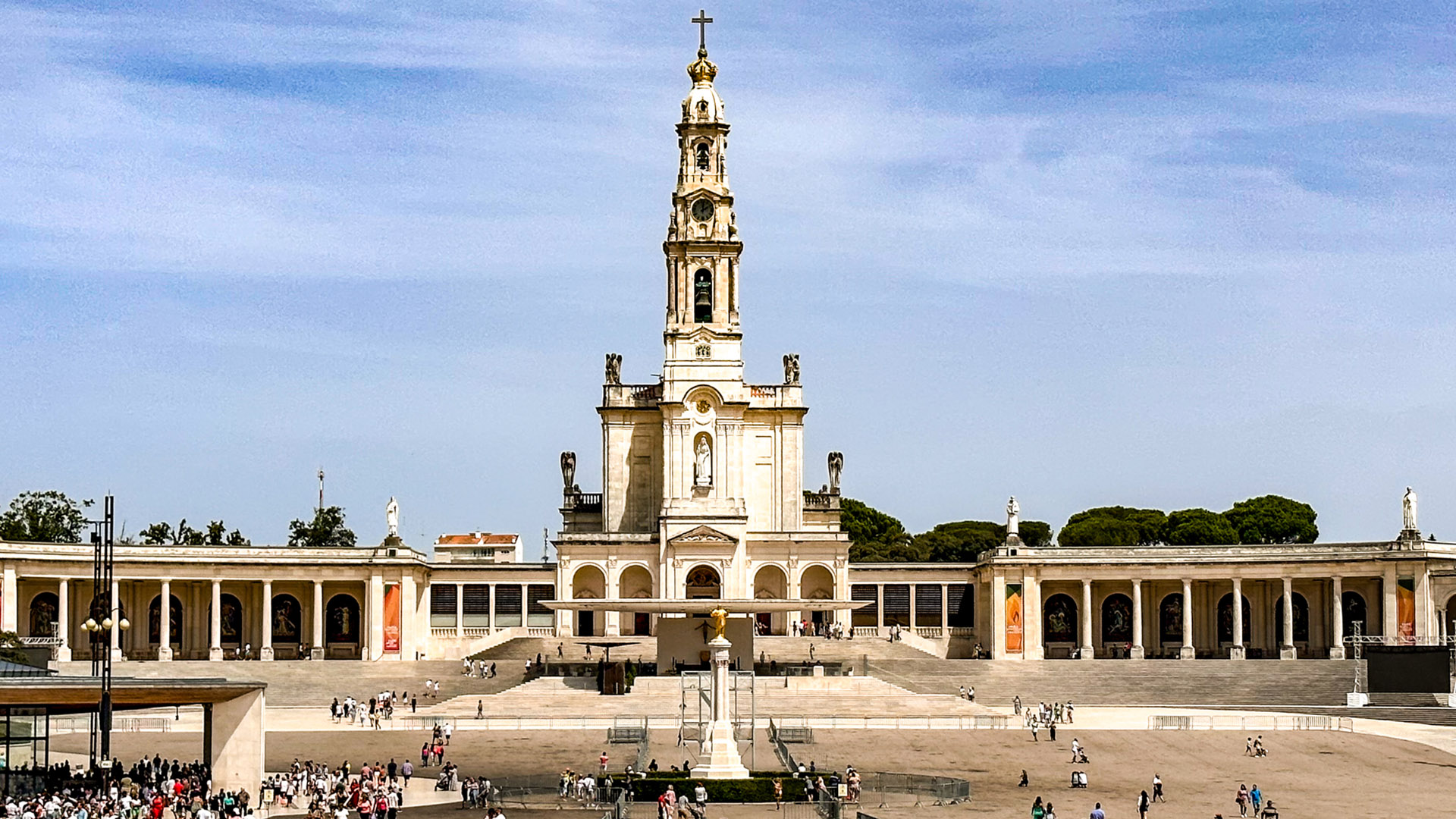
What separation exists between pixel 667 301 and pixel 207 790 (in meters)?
63.8

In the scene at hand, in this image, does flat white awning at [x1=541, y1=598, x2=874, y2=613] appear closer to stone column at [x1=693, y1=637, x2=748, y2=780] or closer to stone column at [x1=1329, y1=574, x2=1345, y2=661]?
stone column at [x1=693, y1=637, x2=748, y2=780]

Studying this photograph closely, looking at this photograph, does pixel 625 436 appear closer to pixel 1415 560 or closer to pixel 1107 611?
pixel 1107 611

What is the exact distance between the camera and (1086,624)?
337 feet

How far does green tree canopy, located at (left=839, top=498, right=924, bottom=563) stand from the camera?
13950 cm

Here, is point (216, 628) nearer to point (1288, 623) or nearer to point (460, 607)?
point (460, 607)

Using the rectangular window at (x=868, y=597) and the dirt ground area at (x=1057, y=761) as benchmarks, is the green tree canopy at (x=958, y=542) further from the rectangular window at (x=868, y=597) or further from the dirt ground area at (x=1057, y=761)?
the dirt ground area at (x=1057, y=761)

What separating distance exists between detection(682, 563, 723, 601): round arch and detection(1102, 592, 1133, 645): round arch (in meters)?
20.2

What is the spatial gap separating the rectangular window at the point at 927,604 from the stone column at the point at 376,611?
2812 centimetres

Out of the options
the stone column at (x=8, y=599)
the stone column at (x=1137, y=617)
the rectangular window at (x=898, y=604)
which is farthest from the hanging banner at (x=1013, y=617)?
the stone column at (x=8, y=599)

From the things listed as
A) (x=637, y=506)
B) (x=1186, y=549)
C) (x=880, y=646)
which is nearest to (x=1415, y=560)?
(x=1186, y=549)

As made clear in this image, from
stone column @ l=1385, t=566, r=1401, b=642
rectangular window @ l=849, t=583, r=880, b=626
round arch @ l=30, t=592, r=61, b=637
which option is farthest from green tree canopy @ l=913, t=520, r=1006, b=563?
round arch @ l=30, t=592, r=61, b=637

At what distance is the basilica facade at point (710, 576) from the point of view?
99188 millimetres

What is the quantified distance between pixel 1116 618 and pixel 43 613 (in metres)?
53.2

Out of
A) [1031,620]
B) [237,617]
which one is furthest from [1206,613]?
[237,617]
